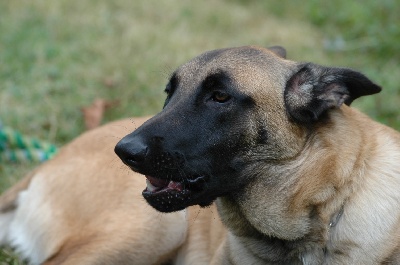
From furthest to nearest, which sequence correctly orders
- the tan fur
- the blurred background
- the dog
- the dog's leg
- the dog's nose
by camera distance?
the blurred background → the dog's leg → the tan fur → the dog → the dog's nose

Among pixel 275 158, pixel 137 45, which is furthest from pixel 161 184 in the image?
pixel 137 45

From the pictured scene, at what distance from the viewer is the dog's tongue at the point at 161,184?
3211 mm

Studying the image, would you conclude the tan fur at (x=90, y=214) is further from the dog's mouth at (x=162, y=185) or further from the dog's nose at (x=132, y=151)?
the dog's nose at (x=132, y=151)

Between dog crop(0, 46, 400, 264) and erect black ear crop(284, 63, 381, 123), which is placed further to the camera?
erect black ear crop(284, 63, 381, 123)

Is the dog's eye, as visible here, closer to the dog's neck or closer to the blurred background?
the dog's neck

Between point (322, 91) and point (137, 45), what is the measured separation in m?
4.84

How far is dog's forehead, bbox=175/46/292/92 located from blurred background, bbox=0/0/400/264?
2331mm

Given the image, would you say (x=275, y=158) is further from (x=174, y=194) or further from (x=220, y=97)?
(x=174, y=194)

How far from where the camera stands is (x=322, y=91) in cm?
336

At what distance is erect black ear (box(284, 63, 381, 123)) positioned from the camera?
3.31 meters

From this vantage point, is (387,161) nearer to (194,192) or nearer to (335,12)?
(194,192)

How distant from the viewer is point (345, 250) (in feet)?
10.9

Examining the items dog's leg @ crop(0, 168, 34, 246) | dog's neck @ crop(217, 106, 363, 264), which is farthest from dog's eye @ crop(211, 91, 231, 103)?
dog's leg @ crop(0, 168, 34, 246)

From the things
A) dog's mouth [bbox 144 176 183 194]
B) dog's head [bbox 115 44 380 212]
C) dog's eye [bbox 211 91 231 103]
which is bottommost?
dog's mouth [bbox 144 176 183 194]
